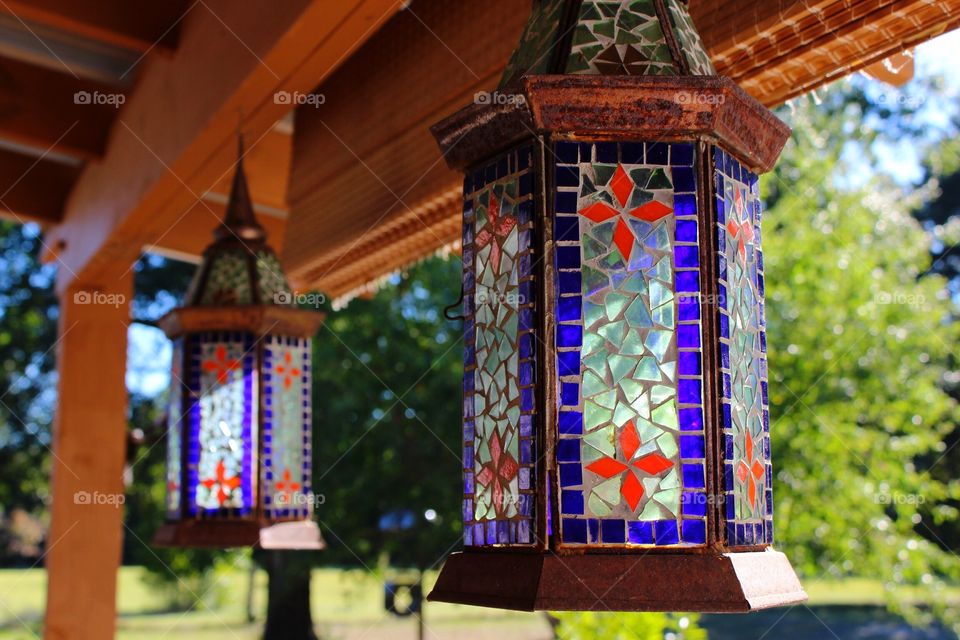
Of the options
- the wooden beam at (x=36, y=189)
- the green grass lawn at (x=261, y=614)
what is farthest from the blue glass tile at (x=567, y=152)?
the green grass lawn at (x=261, y=614)

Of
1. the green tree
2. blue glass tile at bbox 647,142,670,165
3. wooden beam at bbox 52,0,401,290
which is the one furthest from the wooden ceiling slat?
the green tree

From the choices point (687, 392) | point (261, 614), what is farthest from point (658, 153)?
point (261, 614)

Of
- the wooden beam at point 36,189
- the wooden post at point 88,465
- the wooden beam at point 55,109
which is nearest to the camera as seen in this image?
the wooden beam at point 55,109

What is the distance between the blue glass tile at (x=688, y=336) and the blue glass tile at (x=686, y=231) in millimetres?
86

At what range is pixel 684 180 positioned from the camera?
41.5 inches

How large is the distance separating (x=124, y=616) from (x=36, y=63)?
30.6 ft

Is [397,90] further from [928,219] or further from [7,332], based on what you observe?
[928,219]

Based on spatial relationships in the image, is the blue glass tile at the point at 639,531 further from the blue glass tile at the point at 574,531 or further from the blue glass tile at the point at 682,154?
the blue glass tile at the point at 682,154

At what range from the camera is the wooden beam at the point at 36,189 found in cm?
482

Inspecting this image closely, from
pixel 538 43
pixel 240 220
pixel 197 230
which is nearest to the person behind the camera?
pixel 538 43

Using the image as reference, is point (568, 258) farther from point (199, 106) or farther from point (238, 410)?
point (199, 106)

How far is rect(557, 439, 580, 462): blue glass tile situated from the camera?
39.0 inches

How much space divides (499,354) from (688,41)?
390mm

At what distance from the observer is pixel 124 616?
11.9m
